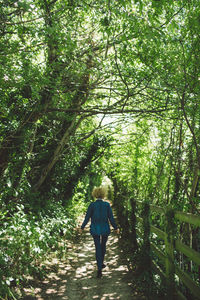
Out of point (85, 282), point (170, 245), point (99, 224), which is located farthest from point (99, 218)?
point (170, 245)

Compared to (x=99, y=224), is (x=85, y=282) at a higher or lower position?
lower

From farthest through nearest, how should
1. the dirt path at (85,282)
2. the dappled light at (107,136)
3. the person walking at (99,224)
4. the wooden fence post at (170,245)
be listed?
the person walking at (99,224) < the dirt path at (85,282) < the dappled light at (107,136) < the wooden fence post at (170,245)

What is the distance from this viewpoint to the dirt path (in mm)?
4426

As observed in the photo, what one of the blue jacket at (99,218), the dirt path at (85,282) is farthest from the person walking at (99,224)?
the dirt path at (85,282)

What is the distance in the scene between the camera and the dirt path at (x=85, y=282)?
4.43m

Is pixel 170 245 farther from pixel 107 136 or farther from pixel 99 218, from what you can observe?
pixel 107 136

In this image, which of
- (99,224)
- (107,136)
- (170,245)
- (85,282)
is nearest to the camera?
(170,245)

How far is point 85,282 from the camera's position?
5.13 m

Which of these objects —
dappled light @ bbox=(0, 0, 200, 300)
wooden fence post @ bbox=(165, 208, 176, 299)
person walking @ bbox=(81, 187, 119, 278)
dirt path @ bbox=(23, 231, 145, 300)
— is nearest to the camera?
wooden fence post @ bbox=(165, 208, 176, 299)

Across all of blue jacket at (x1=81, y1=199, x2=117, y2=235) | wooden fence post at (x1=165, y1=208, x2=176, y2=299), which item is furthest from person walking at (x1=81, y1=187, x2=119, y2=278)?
wooden fence post at (x1=165, y1=208, x2=176, y2=299)

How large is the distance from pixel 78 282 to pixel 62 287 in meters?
0.41

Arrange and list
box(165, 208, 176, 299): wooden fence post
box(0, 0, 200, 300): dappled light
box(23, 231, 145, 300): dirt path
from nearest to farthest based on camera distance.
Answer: box(165, 208, 176, 299): wooden fence post < box(0, 0, 200, 300): dappled light < box(23, 231, 145, 300): dirt path

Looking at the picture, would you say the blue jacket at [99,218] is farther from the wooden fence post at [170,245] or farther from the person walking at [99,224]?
the wooden fence post at [170,245]

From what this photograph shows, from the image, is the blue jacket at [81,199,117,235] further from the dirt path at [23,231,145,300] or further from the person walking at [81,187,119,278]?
the dirt path at [23,231,145,300]
